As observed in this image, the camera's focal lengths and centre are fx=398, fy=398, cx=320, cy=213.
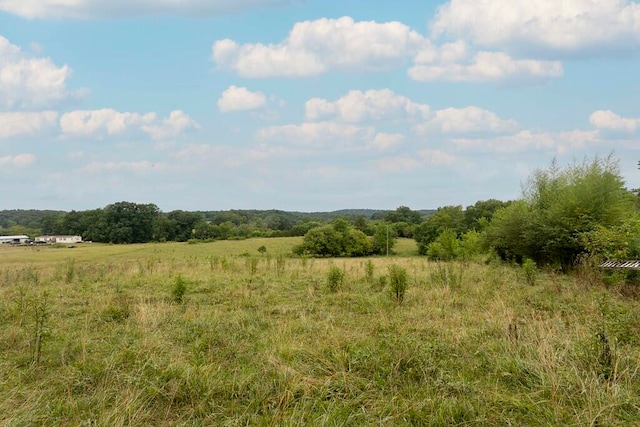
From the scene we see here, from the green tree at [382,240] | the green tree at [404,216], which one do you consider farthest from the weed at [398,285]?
the green tree at [404,216]

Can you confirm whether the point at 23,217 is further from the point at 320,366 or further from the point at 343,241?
the point at 320,366

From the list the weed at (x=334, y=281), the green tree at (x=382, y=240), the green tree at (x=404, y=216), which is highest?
the green tree at (x=404, y=216)

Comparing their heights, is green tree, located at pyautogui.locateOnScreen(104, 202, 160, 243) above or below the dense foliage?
above

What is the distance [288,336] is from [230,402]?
1850 mm

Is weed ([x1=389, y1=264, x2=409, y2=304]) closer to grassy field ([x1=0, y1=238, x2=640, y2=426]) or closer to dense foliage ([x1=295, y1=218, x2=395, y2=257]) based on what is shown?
grassy field ([x1=0, y1=238, x2=640, y2=426])

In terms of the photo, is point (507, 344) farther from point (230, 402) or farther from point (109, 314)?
point (109, 314)

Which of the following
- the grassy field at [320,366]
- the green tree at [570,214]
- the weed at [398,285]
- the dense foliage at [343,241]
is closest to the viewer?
the grassy field at [320,366]

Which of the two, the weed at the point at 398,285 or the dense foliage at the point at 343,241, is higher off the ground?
the weed at the point at 398,285

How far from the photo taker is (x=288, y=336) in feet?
18.0

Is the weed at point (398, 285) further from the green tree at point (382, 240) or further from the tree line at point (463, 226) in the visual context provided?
the green tree at point (382, 240)

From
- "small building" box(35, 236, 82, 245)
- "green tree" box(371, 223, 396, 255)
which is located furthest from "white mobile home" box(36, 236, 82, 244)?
"green tree" box(371, 223, 396, 255)

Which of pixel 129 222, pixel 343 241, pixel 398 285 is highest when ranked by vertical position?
pixel 129 222

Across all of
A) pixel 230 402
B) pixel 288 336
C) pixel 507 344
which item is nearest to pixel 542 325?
pixel 507 344

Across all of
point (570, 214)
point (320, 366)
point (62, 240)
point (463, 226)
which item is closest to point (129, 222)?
point (62, 240)
